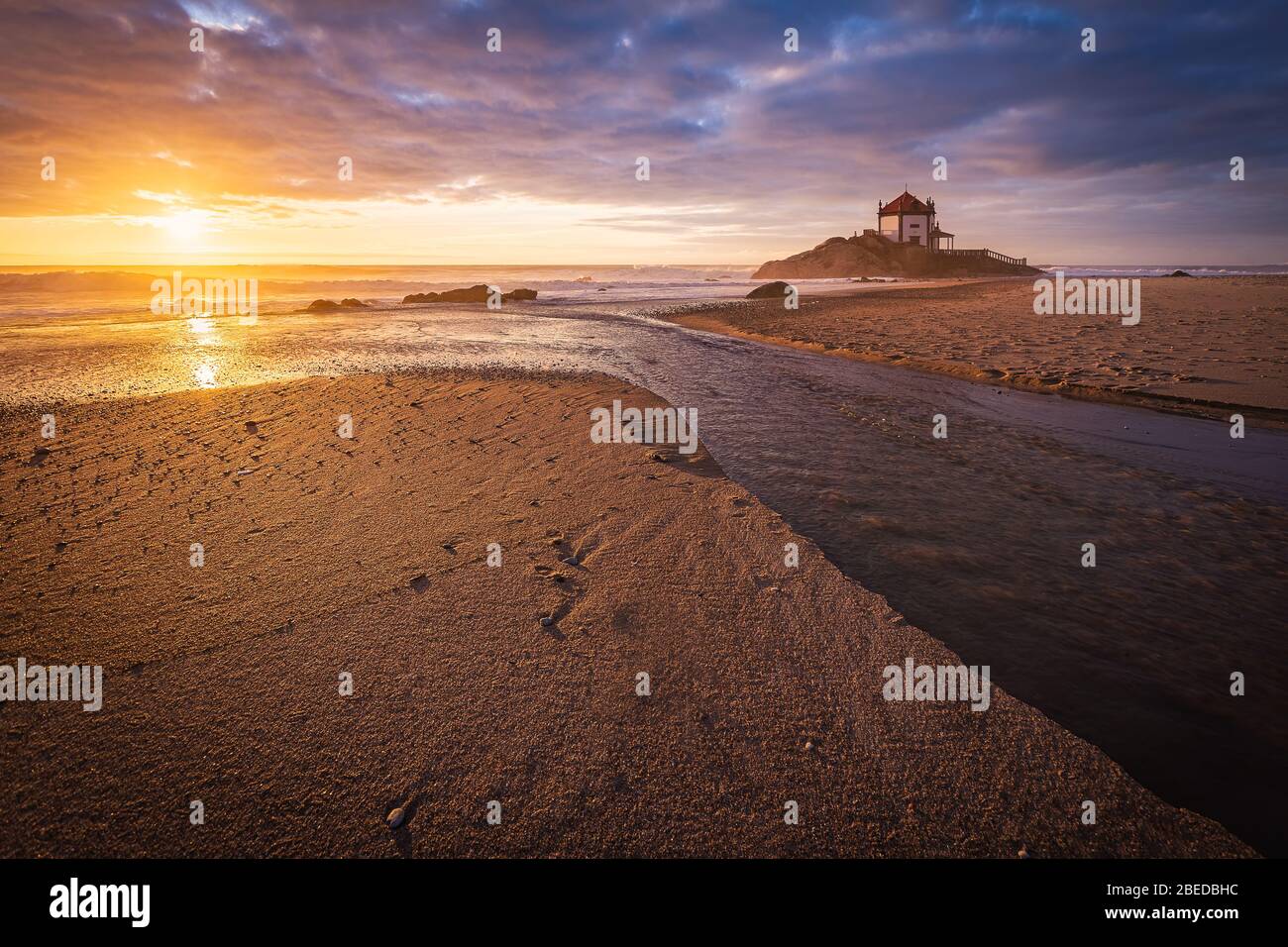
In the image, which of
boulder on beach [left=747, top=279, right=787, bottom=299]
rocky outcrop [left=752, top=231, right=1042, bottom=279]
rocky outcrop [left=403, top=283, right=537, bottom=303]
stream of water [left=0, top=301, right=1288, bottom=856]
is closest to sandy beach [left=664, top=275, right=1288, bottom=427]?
stream of water [left=0, top=301, right=1288, bottom=856]

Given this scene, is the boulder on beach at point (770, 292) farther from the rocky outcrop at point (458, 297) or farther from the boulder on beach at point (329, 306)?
the boulder on beach at point (329, 306)

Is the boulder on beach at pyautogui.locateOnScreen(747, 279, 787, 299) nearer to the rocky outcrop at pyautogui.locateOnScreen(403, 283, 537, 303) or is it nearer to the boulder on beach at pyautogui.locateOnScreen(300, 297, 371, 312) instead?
the rocky outcrop at pyautogui.locateOnScreen(403, 283, 537, 303)

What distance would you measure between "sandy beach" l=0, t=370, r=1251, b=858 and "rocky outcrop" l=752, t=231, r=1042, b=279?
7853 centimetres

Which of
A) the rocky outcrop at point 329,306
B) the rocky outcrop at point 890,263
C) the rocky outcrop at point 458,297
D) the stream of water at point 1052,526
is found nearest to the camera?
the stream of water at point 1052,526

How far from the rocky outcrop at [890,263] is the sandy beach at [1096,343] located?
49.5 m

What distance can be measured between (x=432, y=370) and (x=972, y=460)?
9316mm

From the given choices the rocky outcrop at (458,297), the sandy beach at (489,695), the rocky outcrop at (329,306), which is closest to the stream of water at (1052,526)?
the sandy beach at (489,695)

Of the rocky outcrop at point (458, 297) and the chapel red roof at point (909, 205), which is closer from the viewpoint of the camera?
the rocky outcrop at point (458, 297)

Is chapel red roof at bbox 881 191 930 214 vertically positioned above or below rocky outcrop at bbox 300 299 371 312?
above

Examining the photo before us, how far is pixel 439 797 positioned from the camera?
229 cm

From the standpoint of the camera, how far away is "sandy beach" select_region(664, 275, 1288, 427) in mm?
9617

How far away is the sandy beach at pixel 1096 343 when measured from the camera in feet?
31.6

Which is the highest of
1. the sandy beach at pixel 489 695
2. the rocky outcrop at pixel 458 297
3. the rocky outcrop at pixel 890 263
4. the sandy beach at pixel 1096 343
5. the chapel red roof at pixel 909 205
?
the chapel red roof at pixel 909 205
